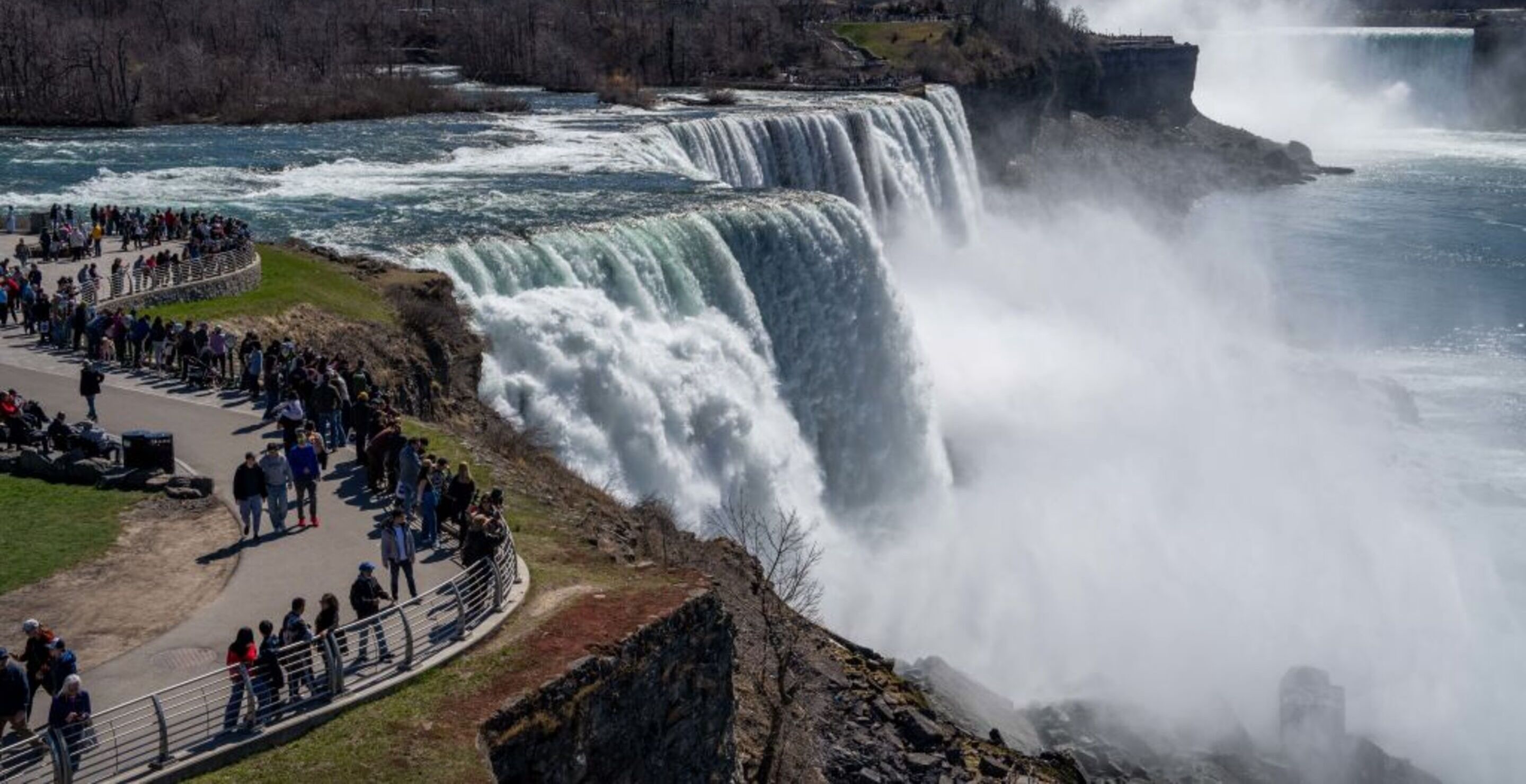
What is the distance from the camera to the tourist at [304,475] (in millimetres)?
16172

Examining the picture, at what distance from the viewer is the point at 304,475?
16.3 m

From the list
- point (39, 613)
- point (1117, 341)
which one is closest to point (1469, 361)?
point (1117, 341)

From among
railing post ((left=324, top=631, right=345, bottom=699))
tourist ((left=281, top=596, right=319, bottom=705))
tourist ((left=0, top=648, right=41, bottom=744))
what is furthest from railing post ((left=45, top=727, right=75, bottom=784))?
railing post ((left=324, top=631, right=345, bottom=699))

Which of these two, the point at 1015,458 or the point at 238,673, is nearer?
the point at 238,673

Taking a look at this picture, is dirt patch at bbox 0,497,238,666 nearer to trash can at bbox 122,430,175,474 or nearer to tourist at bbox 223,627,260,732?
trash can at bbox 122,430,175,474

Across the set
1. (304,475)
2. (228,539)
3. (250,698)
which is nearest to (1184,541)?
(304,475)

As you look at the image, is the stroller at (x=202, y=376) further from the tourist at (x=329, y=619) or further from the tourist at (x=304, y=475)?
the tourist at (x=329, y=619)

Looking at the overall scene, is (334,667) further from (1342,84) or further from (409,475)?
(1342,84)

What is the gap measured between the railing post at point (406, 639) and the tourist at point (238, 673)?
1.29 meters

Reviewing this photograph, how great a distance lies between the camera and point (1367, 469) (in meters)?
39.0

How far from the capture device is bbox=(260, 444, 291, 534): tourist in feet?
51.8

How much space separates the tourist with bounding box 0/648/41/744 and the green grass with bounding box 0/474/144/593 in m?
3.78

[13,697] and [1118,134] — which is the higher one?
[13,697]

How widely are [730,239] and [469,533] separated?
1877 cm
